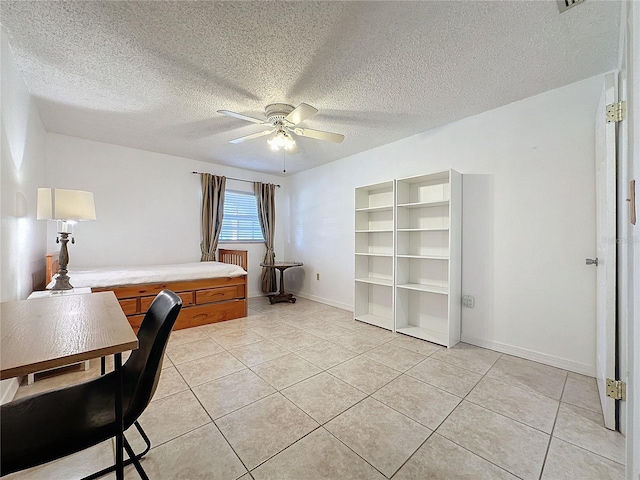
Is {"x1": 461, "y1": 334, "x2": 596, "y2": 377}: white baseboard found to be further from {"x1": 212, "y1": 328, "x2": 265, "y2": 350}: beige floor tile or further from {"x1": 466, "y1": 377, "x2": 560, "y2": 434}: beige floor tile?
{"x1": 212, "y1": 328, "x2": 265, "y2": 350}: beige floor tile

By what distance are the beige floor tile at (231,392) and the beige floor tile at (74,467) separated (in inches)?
20.0

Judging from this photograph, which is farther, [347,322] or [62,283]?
[347,322]

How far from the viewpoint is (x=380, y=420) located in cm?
158

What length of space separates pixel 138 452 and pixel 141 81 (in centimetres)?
255

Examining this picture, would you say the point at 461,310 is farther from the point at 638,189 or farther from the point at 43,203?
the point at 43,203

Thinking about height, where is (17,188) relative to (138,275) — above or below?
above

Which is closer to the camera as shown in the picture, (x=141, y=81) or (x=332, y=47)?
(x=332, y=47)

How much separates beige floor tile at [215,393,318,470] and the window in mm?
3436

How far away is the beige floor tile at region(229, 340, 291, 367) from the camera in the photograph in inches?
92.9

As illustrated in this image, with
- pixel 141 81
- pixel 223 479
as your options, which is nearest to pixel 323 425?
pixel 223 479

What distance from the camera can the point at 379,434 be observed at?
146cm

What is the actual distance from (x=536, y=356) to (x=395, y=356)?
121 centimetres

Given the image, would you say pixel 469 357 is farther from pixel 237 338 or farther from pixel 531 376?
pixel 237 338

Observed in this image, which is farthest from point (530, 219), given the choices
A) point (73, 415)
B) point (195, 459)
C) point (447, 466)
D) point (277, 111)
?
point (73, 415)
